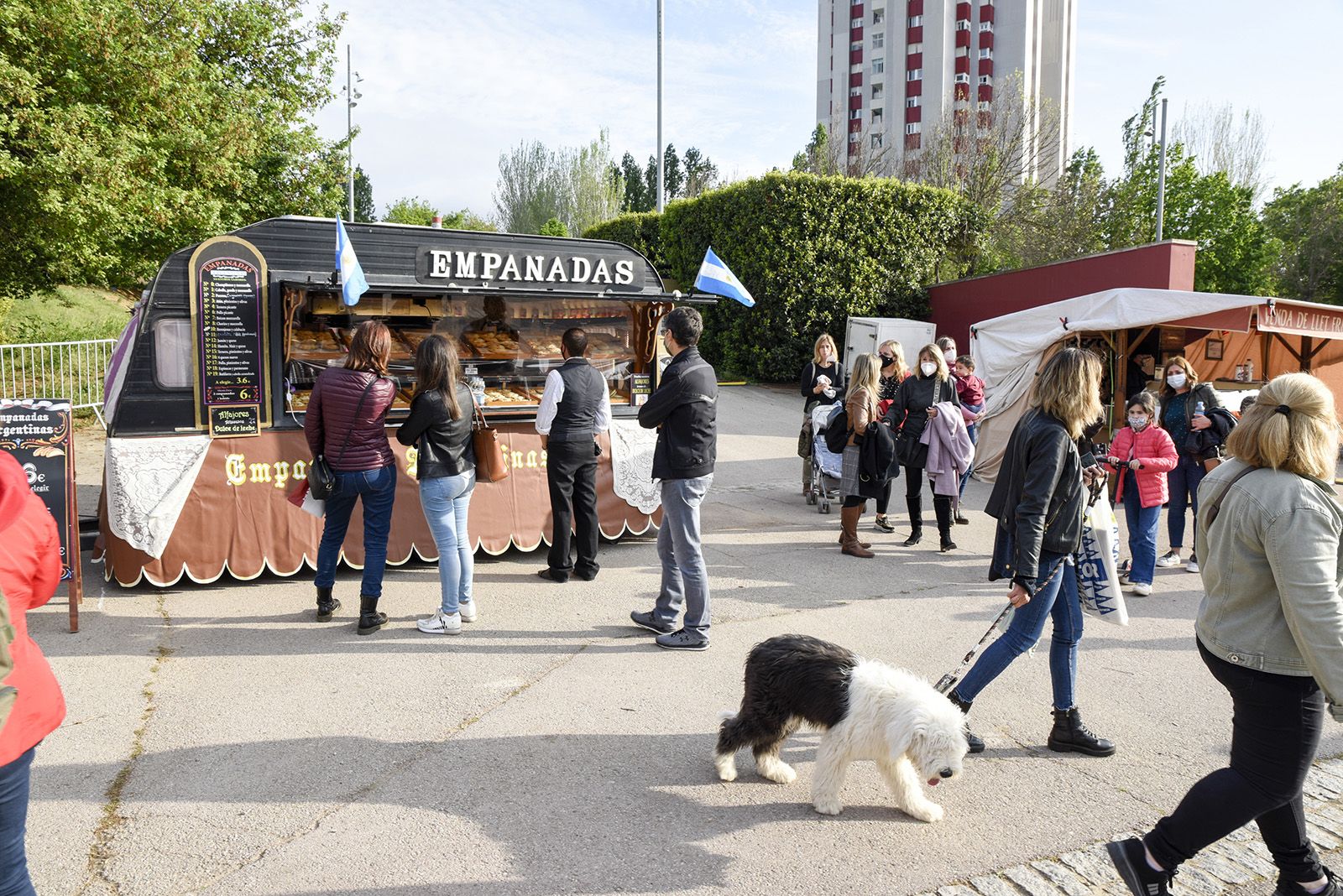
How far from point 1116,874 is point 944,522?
16.9 ft

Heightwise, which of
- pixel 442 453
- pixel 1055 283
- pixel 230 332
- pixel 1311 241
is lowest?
pixel 442 453

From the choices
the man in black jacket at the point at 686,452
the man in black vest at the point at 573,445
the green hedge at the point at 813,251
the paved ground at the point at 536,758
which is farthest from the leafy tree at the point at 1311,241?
the man in black jacket at the point at 686,452

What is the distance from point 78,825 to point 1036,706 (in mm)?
4271

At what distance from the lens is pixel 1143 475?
6.88 metres

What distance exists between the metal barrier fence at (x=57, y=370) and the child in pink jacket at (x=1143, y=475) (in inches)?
572

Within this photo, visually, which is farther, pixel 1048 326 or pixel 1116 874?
pixel 1048 326

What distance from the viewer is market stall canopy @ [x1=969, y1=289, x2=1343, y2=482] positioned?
34.5 feet

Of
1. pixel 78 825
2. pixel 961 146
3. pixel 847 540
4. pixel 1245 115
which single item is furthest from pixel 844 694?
pixel 1245 115

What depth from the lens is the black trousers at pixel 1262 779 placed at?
8.62 feet

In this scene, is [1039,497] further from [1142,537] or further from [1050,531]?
[1142,537]

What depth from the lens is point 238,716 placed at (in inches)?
172

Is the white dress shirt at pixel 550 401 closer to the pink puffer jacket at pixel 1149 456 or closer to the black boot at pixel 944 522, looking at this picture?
the black boot at pixel 944 522

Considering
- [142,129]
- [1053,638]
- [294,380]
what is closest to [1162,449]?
[1053,638]

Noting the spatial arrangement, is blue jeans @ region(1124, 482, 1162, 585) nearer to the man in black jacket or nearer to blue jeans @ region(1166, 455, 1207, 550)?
blue jeans @ region(1166, 455, 1207, 550)
